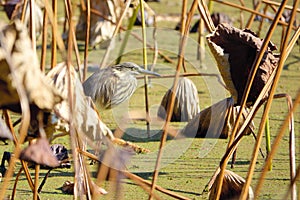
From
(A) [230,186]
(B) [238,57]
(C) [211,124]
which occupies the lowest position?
(C) [211,124]

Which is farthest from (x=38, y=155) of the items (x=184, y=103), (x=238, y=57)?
(x=184, y=103)

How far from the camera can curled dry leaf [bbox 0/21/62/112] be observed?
0.79 m

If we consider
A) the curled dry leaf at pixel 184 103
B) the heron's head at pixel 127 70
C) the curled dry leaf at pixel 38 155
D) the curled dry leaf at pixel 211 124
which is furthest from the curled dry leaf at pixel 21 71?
the curled dry leaf at pixel 184 103

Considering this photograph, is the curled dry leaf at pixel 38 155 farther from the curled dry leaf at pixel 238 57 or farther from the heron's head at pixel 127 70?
the heron's head at pixel 127 70

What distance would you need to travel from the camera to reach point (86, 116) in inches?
39.1

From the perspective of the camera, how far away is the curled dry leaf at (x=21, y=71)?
0.79 metres

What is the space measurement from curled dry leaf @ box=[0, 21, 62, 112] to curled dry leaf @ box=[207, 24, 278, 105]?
56cm

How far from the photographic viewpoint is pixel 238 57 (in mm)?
1404

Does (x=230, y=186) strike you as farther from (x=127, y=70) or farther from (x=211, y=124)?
(x=211, y=124)

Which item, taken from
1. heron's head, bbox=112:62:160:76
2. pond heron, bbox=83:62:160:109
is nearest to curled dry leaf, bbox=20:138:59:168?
pond heron, bbox=83:62:160:109

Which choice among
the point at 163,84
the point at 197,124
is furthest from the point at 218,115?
the point at 163,84

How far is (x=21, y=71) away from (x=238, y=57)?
0.67 metres

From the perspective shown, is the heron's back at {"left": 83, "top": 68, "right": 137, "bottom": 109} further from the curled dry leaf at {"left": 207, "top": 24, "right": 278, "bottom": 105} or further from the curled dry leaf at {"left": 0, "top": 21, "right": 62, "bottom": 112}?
the curled dry leaf at {"left": 0, "top": 21, "right": 62, "bottom": 112}

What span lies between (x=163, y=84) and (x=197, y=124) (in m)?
0.51
